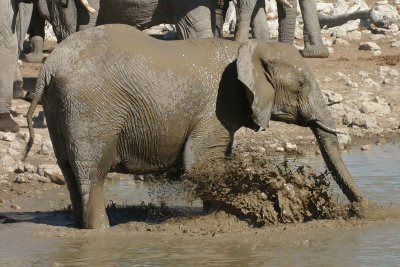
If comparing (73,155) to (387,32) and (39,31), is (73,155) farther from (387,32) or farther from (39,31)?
(387,32)

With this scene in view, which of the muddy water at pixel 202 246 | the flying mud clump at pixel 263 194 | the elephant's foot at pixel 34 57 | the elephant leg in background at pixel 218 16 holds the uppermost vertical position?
the elephant leg in background at pixel 218 16

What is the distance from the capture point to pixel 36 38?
18.7 metres

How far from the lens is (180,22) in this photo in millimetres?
14531

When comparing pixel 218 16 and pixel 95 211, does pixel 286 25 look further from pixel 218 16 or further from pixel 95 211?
pixel 95 211

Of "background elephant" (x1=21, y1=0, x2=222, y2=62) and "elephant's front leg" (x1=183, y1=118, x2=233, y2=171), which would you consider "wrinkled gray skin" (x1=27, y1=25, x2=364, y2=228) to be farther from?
"background elephant" (x1=21, y1=0, x2=222, y2=62)

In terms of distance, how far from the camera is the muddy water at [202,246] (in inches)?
364

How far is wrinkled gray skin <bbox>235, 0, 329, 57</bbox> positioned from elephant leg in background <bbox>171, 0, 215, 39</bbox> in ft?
4.90

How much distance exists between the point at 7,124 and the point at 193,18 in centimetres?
215

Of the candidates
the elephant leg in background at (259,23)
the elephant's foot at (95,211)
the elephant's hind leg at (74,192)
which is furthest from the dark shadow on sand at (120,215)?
the elephant leg in background at (259,23)

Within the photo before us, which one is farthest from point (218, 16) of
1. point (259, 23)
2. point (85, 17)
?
point (85, 17)

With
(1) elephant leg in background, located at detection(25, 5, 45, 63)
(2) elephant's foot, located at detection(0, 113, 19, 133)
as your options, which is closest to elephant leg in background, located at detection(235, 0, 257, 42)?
(1) elephant leg in background, located at detection(25, 5, 45, 63)

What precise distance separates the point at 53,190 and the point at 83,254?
8.16ft

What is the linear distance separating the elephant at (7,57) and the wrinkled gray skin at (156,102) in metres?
3.65

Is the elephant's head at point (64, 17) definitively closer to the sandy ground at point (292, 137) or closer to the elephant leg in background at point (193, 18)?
the sandy ground at point (292, 137)
